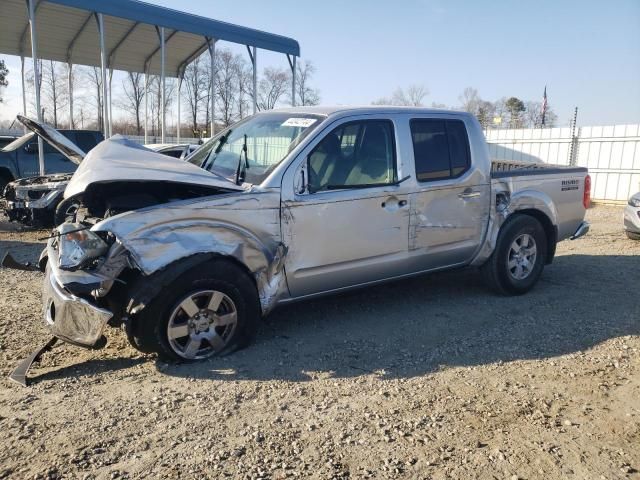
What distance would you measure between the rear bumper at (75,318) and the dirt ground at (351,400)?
0.32m

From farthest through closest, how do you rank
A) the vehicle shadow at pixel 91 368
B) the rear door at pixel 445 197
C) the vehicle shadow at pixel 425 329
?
the rear door at pixel 445 197 → the vehicle shadow at pixel 425 329 → the vehicle shadow at pixel 91 368

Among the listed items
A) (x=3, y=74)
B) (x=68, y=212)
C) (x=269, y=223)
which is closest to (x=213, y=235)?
(x=269, y=223)

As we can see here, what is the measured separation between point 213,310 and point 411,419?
1.58 metres

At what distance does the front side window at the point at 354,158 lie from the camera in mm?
4121

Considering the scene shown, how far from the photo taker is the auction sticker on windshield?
4.26m

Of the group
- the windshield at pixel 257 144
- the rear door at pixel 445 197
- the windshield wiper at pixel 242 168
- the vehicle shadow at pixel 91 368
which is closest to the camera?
the vehicle shadow at pixel 91 368

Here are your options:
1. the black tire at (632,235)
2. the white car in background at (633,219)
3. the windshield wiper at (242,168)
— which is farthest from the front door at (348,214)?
the black tire at (632,235)

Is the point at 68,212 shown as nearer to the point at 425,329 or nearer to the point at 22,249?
the point at 425,329

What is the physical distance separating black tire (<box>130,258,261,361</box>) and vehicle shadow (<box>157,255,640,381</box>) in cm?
13

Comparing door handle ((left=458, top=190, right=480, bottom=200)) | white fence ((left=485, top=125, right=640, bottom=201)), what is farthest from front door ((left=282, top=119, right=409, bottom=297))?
white fence ((left=485, top=125, right=640, bottom=201))

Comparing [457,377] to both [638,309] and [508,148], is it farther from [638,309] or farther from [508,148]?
[508,148]

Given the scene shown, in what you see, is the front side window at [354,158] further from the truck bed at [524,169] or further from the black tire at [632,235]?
the black tire at [632,235]

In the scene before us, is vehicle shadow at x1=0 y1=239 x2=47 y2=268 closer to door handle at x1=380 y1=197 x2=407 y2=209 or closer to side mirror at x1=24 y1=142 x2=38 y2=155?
side mirror at x1=24 y1=142 x2=38 y2=155

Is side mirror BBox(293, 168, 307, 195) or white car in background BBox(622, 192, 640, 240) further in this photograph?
white car in background BBox(622, 192, 640, 240)
